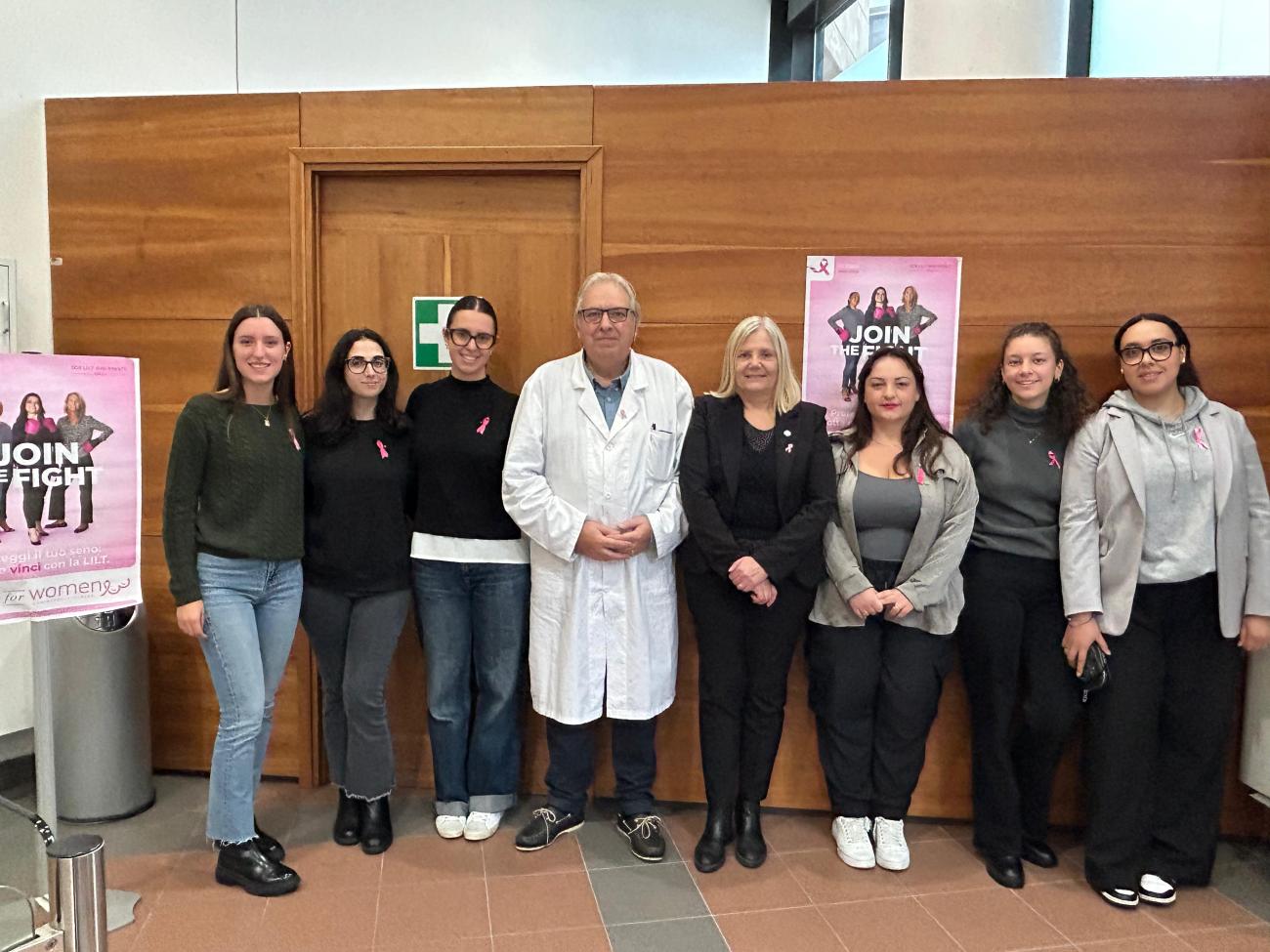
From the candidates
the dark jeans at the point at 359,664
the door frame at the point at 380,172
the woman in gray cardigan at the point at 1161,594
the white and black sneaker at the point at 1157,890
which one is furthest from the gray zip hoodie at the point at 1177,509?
the dark jeans at the point at 359,664

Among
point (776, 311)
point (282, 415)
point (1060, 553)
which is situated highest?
point (776, 311)

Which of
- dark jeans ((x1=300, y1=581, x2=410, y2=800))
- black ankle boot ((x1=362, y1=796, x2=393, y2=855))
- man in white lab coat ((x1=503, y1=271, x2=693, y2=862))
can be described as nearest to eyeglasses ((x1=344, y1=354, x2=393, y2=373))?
man in white lab coat ((x1=503, y1=271, x2=693, y2=862))

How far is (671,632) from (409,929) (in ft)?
Result: 3.56

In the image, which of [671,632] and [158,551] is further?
[158,551]

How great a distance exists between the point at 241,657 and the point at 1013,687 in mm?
2277

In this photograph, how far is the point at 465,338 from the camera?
2436 mm

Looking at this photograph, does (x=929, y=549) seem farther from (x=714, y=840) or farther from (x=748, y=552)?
(x=714, y=840)

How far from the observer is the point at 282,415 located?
2291 mm

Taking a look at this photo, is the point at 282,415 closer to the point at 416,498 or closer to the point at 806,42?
the point at 416,498

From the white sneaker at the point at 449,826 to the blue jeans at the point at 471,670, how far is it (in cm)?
2

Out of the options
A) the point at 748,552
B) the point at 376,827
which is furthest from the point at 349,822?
the point at 748,552

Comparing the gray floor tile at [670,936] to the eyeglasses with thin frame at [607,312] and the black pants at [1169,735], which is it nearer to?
the black pants at [1169,735]

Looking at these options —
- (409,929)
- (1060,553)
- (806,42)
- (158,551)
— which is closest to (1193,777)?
(1060,553)

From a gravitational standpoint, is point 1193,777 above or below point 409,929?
above
